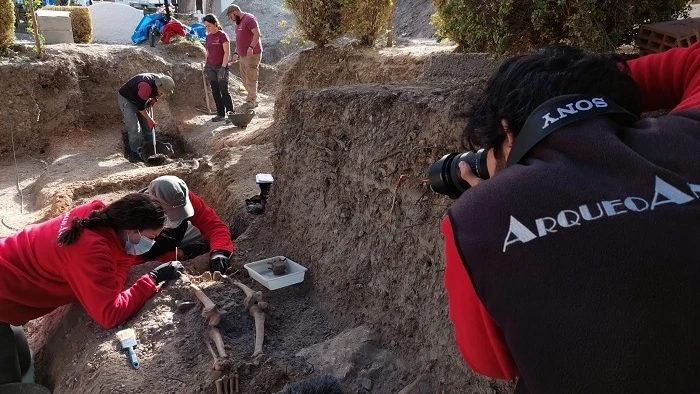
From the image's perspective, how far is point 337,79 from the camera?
7973 millimetres

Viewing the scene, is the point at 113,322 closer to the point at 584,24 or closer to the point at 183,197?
the point at 183,197

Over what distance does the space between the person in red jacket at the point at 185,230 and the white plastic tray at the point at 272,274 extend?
41 centimetres

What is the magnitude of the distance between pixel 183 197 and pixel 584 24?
3.42m

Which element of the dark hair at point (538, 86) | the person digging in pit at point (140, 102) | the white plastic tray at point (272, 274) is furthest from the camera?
the person digging in pit at point (140, 102)

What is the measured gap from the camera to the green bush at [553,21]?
11.3 ft

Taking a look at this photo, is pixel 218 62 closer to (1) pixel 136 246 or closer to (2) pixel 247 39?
(2) pixel 247 39

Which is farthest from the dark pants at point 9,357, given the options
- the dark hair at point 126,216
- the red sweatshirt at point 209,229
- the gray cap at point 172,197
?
the gray cap at point 172,197

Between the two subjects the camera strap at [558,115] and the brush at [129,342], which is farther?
the brush at [129,342]

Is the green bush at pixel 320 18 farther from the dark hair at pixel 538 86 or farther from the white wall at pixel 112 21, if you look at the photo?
the white wall at pixel 112 21

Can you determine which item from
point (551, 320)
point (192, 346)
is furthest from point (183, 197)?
point (551, 320)

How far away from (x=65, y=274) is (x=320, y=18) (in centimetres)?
581

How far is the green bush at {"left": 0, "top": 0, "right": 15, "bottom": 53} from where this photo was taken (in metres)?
9.81

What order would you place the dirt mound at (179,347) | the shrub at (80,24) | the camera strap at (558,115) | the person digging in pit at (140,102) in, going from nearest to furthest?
1. the camera strap at (558,115)
2. the dirt mound at (179,347)
3. the person digging in pit at (140,102)
4. the shrub at (80,24)

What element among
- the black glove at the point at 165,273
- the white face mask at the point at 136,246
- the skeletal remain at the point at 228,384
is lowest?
the black glove at the point at 165,273
